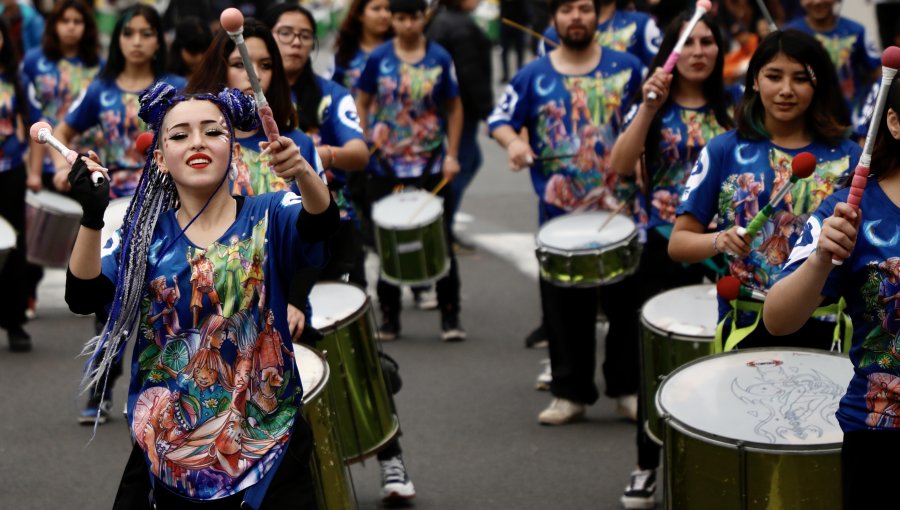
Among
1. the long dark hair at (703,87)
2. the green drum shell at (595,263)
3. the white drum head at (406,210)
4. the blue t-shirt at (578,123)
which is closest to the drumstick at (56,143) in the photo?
the long dark hair at (703,87)

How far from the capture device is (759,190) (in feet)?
16.8

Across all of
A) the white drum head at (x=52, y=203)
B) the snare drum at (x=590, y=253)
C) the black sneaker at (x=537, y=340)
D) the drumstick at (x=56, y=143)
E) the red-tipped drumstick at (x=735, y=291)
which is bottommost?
the black sneaker at (x=537, y=340)

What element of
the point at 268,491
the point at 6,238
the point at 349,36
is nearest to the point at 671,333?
the point at 268,491

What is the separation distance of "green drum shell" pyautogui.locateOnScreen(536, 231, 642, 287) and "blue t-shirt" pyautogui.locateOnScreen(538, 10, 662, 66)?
1911mm

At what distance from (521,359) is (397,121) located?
1.59 m

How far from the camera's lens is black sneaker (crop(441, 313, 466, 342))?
9141mm

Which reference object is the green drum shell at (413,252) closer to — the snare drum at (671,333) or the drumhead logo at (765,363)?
the snare drum at (671,333)

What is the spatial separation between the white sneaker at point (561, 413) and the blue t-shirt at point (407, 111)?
2.27 metres

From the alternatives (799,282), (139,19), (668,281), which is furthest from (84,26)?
(799,282)

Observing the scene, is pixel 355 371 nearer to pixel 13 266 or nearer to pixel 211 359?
pixel 211 359

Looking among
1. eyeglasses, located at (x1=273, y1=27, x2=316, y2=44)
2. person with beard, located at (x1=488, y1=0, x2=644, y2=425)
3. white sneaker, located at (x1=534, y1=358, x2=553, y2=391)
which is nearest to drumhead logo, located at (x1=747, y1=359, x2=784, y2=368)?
person with beard, located at (x1=488, y1=0, x2=644, y2=425)

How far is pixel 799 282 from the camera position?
3744 millimetres

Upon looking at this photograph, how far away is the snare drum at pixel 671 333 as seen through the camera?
556 centimetres

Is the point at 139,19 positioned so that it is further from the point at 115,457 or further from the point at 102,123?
the point at 115,457
